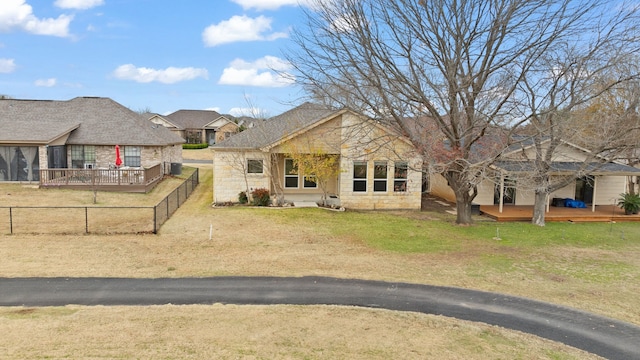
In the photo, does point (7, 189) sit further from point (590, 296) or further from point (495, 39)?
point (590, 296)

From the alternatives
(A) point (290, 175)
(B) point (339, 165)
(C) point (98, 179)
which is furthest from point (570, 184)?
(C) point (98, 179)

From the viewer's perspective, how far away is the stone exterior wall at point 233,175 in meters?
23.0

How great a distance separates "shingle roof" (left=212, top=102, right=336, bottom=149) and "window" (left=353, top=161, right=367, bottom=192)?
10.9 feet

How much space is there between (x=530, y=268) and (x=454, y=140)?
21.5 feet

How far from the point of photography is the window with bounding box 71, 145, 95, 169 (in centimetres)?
2814

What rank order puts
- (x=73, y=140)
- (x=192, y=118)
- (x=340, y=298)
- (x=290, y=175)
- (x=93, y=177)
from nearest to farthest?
(x=340, y=298)
(x=93, y=177)
(x=290, y=175)
(x=73, y=140)
(x=192, y=118)

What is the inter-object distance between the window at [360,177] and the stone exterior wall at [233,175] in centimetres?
479

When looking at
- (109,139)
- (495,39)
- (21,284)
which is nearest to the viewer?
(21,284)

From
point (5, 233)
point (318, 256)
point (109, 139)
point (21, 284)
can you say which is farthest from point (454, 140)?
point (109, 139)

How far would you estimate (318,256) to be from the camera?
13.8 m

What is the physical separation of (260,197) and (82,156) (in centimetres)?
1401

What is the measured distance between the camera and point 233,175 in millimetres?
23188

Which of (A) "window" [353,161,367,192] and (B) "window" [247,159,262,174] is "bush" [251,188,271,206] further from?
(A) "window" [353,161,367,192]

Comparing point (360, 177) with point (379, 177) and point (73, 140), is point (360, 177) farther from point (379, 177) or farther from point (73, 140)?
point (73, 140)
